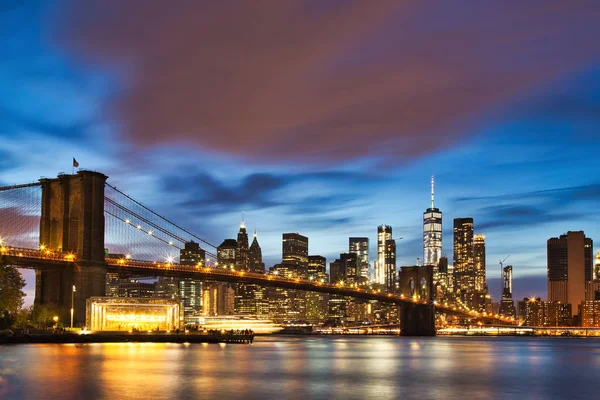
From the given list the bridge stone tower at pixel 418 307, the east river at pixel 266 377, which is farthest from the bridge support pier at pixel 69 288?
the bridge stone tower at pixel 418 307

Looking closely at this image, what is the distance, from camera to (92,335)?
84625 mm

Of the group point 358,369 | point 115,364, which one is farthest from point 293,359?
point 115,364

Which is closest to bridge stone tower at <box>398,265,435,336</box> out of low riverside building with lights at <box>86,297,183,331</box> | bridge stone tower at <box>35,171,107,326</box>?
low riverside building with lights at <box>86,297,183,331</box>

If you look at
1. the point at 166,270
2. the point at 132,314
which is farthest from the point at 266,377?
the point at 166,270

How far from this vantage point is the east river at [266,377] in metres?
42.8

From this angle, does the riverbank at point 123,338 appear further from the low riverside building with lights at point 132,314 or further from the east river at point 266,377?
the east river at point 266,377

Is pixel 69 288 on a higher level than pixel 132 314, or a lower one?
higher

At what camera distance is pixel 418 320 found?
156250mm

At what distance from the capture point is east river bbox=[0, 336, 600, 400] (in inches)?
1684

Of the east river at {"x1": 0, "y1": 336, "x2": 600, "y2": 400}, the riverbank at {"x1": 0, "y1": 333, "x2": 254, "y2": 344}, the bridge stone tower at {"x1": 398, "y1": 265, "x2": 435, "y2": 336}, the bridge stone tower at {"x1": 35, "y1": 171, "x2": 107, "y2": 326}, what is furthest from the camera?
the bridge stone tower at {"x1": 398, "y1": 265, "x2": 435, "y2": 336}

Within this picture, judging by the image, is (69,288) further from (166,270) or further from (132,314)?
(166,270)

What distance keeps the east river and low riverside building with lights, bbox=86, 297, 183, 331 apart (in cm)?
1502

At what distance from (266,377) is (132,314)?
147 ft

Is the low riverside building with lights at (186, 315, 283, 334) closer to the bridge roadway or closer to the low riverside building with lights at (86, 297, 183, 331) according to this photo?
the bridge roadway
